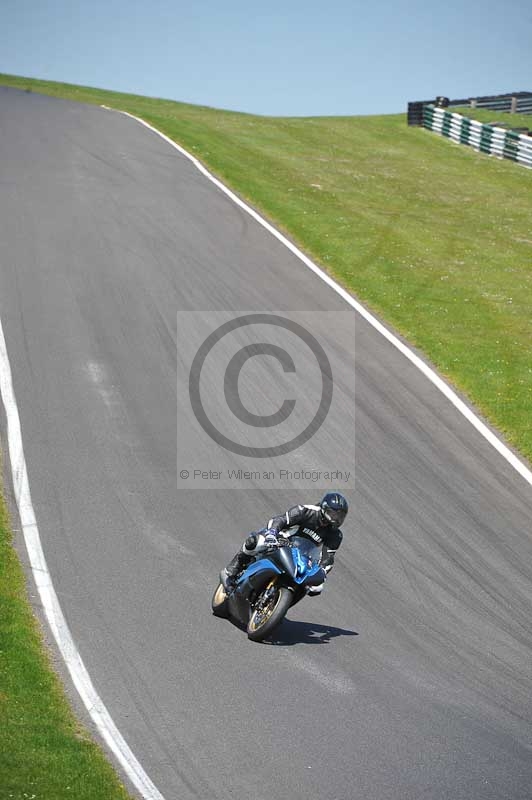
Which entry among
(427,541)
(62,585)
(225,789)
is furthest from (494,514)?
(225,789)

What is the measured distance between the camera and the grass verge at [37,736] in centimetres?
777

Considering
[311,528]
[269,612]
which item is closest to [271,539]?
[311,528]

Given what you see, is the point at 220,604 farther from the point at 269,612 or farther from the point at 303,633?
the point at 303,633

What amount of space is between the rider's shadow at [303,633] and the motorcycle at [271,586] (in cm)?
27

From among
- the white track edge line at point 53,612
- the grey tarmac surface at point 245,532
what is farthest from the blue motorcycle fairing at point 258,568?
the white track edge line at point 53,612

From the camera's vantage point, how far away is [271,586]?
10.8m

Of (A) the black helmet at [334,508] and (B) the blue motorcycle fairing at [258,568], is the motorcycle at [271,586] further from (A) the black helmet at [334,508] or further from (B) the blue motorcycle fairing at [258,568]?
(A) the black helmet at [334,508]

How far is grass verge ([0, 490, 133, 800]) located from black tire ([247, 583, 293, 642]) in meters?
2.32

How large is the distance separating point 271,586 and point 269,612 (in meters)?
0.29

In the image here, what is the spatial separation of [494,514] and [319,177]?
2527 centimetres

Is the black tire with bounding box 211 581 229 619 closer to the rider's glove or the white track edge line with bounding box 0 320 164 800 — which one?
the rider's glove

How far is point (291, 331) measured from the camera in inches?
844

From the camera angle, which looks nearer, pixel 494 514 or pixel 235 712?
pixel 235 712

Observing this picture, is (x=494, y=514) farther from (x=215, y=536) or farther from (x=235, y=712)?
(x=235, y=712)
